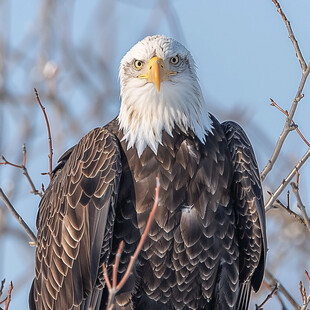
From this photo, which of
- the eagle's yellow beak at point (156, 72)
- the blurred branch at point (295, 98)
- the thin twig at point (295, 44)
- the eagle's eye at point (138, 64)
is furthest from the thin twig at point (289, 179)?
the eagle's eye at point (138, 64)

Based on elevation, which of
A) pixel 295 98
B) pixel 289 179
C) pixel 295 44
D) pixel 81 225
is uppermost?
pixel 295 44

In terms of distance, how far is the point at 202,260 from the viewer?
18.6ft

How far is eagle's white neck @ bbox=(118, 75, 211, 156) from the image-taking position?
5.82m

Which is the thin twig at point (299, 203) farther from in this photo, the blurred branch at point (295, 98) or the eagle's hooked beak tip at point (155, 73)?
the eagle's hooked beak tip at point (155, 73)

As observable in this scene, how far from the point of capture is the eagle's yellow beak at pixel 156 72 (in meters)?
5.57

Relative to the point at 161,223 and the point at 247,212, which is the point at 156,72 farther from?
the point at 247,212

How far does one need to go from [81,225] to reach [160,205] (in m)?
0.61

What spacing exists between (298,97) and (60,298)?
233cm

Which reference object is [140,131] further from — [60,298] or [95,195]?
[60,298]

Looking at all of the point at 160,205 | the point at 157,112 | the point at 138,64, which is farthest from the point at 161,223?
the point at 138,64

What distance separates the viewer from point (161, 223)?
556cm

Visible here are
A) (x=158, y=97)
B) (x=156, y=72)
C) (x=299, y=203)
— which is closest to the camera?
(x=299, y=203)

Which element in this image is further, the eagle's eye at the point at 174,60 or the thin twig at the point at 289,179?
the eagle's eye at the point at 174,60

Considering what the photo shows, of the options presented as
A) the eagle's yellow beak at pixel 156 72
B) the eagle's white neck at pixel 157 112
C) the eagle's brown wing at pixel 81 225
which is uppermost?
the eagle's yellow beak at pixel 156 72
